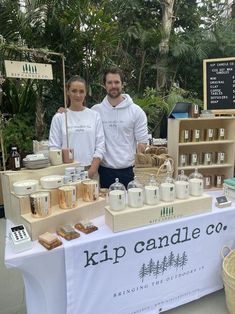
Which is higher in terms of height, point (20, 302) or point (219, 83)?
point (219, 83)

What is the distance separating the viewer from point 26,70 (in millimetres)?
1618

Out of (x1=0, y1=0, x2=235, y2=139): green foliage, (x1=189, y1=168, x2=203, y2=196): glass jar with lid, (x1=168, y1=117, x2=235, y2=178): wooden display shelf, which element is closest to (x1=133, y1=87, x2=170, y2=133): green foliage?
(x1=0, y1=0, x2=235, y2=139): green foliage

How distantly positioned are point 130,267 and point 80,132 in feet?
3.18

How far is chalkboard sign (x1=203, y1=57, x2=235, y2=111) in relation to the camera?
97.3 inches

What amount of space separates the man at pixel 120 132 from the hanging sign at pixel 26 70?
0.56m

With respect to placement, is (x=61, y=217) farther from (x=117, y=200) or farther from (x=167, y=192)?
(x=167, y=192)

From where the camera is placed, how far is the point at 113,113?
2.19 metres

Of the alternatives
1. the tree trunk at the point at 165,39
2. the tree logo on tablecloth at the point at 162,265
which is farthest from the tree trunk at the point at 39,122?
the tree trunk at the point at 165,39

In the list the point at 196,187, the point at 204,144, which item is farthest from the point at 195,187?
the point at 204,144

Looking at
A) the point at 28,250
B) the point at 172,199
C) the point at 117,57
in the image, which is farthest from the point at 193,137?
the point at 117,57

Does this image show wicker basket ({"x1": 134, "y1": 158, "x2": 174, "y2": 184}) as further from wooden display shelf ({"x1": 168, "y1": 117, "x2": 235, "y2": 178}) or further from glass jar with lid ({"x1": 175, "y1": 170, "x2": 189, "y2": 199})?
glass jar with lid ({"x1": 175, "y1": 170, "x2": 189, "y2": 199})

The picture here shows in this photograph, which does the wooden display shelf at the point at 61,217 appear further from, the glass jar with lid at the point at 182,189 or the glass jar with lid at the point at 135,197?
the glass jar with lid at the point at 182,189

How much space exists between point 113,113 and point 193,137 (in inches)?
24.5

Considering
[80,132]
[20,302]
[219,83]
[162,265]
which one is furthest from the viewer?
[219,83]
